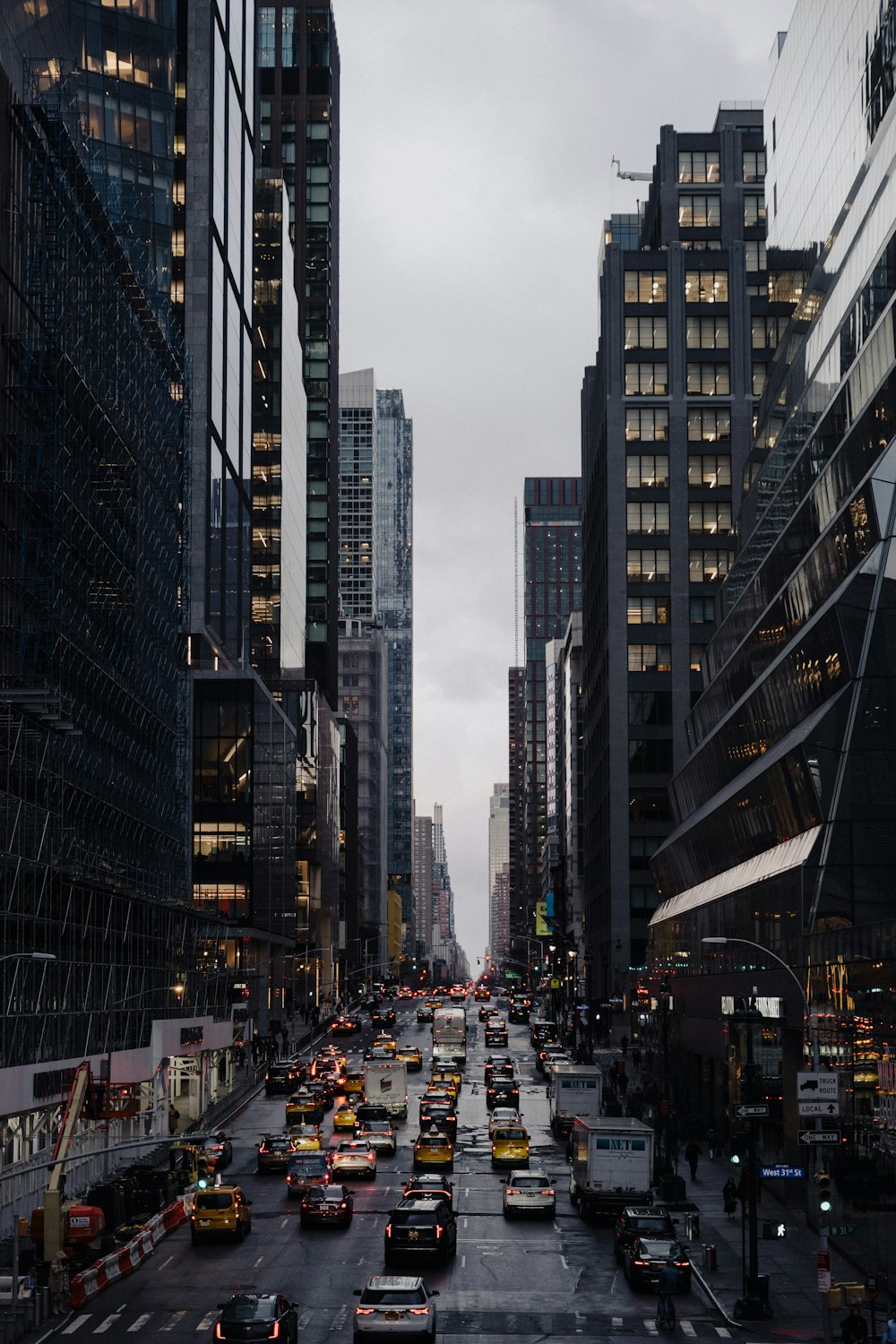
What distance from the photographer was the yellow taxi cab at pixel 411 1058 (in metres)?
105

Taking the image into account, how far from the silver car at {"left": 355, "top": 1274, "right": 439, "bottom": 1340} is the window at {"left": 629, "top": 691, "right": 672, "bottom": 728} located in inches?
4359

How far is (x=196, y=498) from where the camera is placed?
120m

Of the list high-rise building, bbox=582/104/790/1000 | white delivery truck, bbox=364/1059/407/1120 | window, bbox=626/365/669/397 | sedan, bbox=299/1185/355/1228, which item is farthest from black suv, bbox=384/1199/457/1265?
window, bbox=626/365/669/397

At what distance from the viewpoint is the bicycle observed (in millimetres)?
32469

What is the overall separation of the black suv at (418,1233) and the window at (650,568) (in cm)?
10487

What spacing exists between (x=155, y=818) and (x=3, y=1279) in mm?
49135

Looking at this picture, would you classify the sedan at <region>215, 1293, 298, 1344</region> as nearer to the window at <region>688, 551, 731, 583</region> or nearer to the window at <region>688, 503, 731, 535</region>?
the window at <region>688, 551, 731, 583</region>

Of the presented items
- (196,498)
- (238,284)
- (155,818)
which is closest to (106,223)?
(155,818)

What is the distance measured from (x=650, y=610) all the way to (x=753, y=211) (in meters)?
37.7

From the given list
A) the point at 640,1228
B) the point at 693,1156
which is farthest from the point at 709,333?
the point at 640,1228

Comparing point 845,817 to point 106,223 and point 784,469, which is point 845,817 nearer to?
point 784,469

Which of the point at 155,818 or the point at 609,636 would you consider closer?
the point at 155,818

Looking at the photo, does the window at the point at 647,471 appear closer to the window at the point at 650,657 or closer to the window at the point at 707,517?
the window at the point at 707,517

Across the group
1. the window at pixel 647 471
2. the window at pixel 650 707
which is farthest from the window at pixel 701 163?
the window at pixel 650 707
